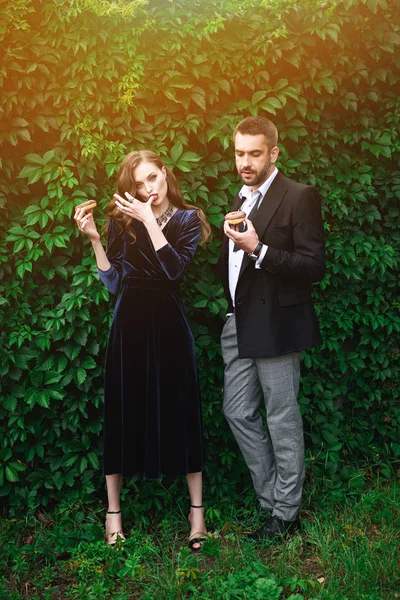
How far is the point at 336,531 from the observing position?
386cm

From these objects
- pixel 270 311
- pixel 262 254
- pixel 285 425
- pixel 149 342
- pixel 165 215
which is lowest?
pixel 285 425

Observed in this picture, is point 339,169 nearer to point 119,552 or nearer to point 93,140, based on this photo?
point 93,140

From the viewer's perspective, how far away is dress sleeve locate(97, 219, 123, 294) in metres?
3.69

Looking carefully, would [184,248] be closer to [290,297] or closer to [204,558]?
[290,297]

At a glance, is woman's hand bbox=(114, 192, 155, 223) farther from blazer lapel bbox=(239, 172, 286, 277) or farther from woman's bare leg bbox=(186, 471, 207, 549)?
woman's bare leg bbox=(186, 471, 207, 549)

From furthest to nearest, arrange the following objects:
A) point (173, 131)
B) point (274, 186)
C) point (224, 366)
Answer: point (224, 366) → point (173, 131) → point (274, 186)

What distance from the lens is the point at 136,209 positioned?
3385 millimetres

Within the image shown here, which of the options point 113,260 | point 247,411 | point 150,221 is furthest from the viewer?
point 247,411

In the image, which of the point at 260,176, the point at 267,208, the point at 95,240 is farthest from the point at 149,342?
the point at 260,176

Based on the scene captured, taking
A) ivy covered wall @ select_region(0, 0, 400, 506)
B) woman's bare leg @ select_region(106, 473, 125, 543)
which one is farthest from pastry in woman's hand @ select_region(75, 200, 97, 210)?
woman's bare leg @ select_region(106, 473, 125, 543)

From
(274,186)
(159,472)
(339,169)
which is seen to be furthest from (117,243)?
(339,169)

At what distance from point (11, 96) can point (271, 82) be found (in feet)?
5.07

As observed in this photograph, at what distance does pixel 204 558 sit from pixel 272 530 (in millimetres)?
423

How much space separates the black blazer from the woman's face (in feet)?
1.74
